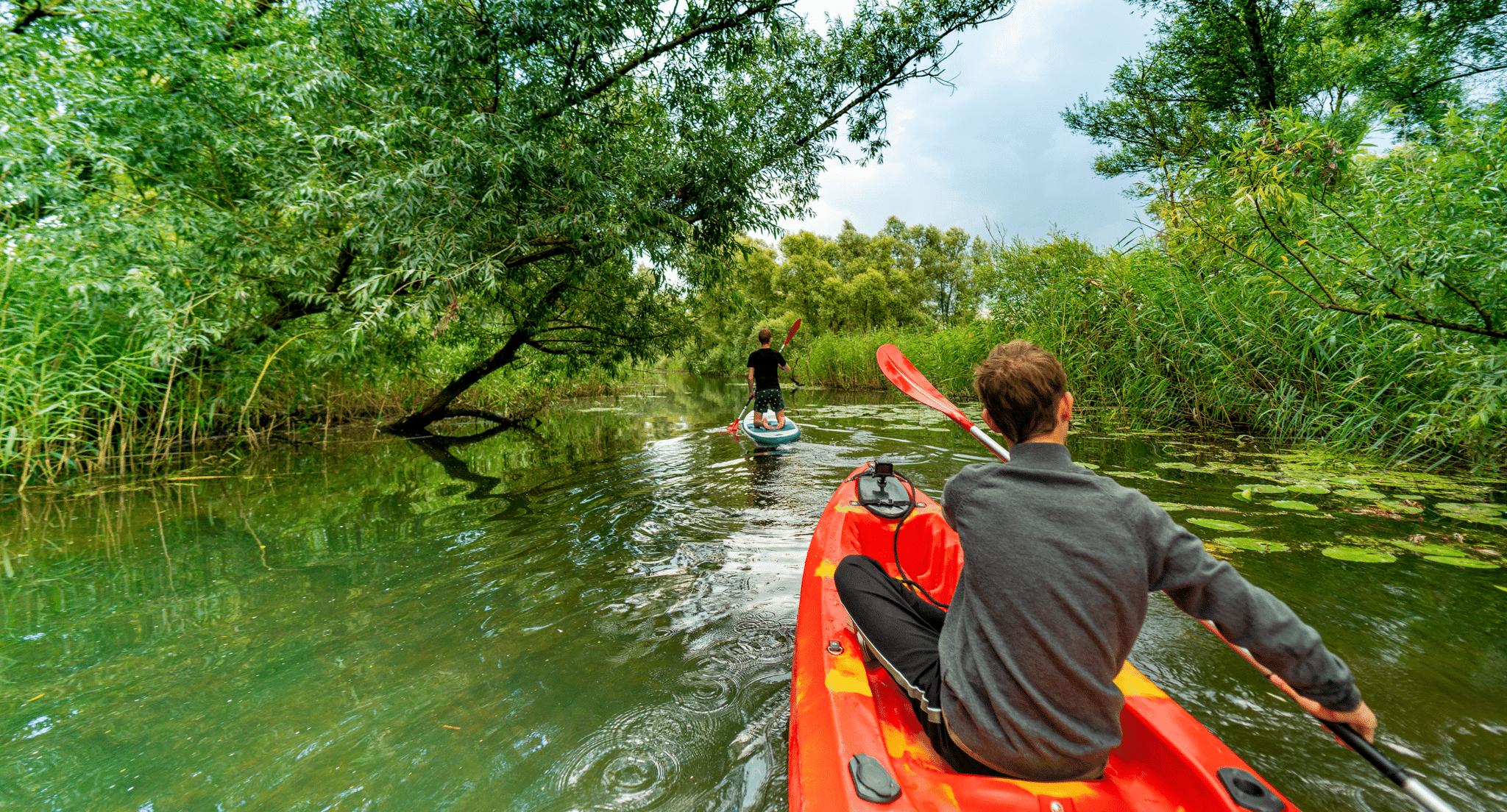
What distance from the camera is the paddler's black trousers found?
1396 mm

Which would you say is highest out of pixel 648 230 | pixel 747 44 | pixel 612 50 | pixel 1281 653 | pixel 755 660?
pixel 747 44

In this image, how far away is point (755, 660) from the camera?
2.37m

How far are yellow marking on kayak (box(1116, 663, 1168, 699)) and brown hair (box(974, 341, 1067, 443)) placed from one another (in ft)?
2.33

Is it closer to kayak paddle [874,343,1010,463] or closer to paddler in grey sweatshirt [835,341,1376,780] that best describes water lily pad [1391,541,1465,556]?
kayak paddle [874,343,1010,463]

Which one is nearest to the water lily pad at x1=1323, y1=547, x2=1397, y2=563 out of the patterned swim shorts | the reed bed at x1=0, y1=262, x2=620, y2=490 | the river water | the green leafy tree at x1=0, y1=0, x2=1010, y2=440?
the river water

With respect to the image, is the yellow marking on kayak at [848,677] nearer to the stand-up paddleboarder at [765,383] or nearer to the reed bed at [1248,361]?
the reed bed at [1248,361]

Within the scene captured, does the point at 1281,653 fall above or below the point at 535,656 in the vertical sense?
above

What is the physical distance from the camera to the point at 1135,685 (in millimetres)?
1520

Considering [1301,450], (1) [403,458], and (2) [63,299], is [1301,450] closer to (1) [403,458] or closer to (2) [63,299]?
(1) [403,458]

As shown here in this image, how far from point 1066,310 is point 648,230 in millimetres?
6348

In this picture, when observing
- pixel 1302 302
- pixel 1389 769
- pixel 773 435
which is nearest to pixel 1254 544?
pixel 1389 769

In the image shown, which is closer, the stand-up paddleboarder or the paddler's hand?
the paddler's hand

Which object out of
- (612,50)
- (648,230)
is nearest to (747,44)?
(612,50)

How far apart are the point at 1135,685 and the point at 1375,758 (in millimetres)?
489
